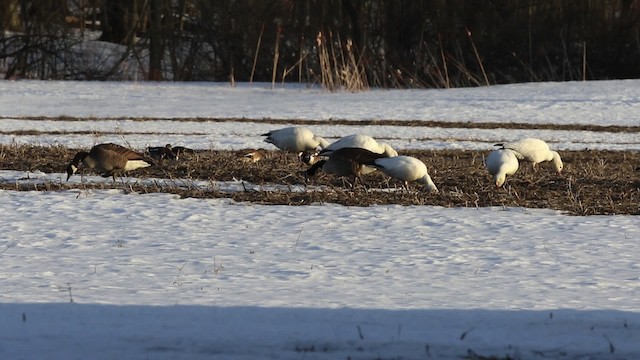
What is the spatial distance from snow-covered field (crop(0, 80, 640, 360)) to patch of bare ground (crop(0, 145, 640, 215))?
360mm

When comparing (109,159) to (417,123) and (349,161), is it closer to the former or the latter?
(349,161)

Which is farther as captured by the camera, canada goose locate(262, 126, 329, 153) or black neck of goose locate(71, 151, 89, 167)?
canada goose locate(262, 126, 329, 153)

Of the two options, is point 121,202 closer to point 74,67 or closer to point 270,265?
point 270,265

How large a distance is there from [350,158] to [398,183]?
1051mm

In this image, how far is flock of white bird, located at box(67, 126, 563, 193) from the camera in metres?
10.1

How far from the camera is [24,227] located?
342 inches

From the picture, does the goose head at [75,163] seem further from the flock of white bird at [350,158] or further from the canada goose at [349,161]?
the canada goose at [349,161]

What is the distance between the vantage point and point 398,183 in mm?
11188

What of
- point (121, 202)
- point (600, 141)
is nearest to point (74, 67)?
point (600, 141)

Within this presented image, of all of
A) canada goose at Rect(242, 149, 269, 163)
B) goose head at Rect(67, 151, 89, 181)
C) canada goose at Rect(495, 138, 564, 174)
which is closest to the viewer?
goose head at Rect(67, 151, 89, 181)

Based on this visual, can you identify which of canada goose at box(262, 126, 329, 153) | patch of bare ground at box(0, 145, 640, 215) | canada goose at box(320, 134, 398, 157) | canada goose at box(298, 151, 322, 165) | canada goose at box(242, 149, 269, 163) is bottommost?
patch of bare ground at box(0, 145, 640, 215)

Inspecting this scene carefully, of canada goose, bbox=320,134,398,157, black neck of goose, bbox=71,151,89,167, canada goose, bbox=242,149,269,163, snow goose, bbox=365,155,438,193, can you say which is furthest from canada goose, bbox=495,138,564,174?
black neck of goose, bbox=71,151,89,167

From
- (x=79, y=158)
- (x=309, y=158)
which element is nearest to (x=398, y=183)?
(x=309, y=158)

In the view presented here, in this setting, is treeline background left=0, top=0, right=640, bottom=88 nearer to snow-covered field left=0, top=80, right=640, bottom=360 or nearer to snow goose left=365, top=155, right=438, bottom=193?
snow goose left=365, top=155, right=438, bottom=193
